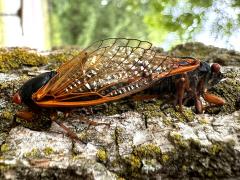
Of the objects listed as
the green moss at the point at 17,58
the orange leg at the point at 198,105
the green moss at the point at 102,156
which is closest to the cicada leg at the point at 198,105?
the orange leg at the point at 198,105

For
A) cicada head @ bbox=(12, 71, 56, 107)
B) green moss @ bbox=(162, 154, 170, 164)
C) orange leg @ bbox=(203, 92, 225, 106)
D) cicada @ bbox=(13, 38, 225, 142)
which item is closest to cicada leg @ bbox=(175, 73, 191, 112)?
cicada @ bbox=(13, 38, 225, 142)

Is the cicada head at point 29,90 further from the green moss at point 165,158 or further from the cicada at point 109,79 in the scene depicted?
the green moss at point 165,158

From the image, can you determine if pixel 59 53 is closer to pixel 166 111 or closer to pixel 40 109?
pixel 40 109

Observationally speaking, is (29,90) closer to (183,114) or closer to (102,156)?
(102,156)

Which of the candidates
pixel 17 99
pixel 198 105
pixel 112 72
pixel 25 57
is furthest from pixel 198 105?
pixel 25 57

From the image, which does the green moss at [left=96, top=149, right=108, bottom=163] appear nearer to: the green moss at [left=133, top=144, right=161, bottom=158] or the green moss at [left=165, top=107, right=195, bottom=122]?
the green moss at [left=133, top=144, right=161, bottom=158]
